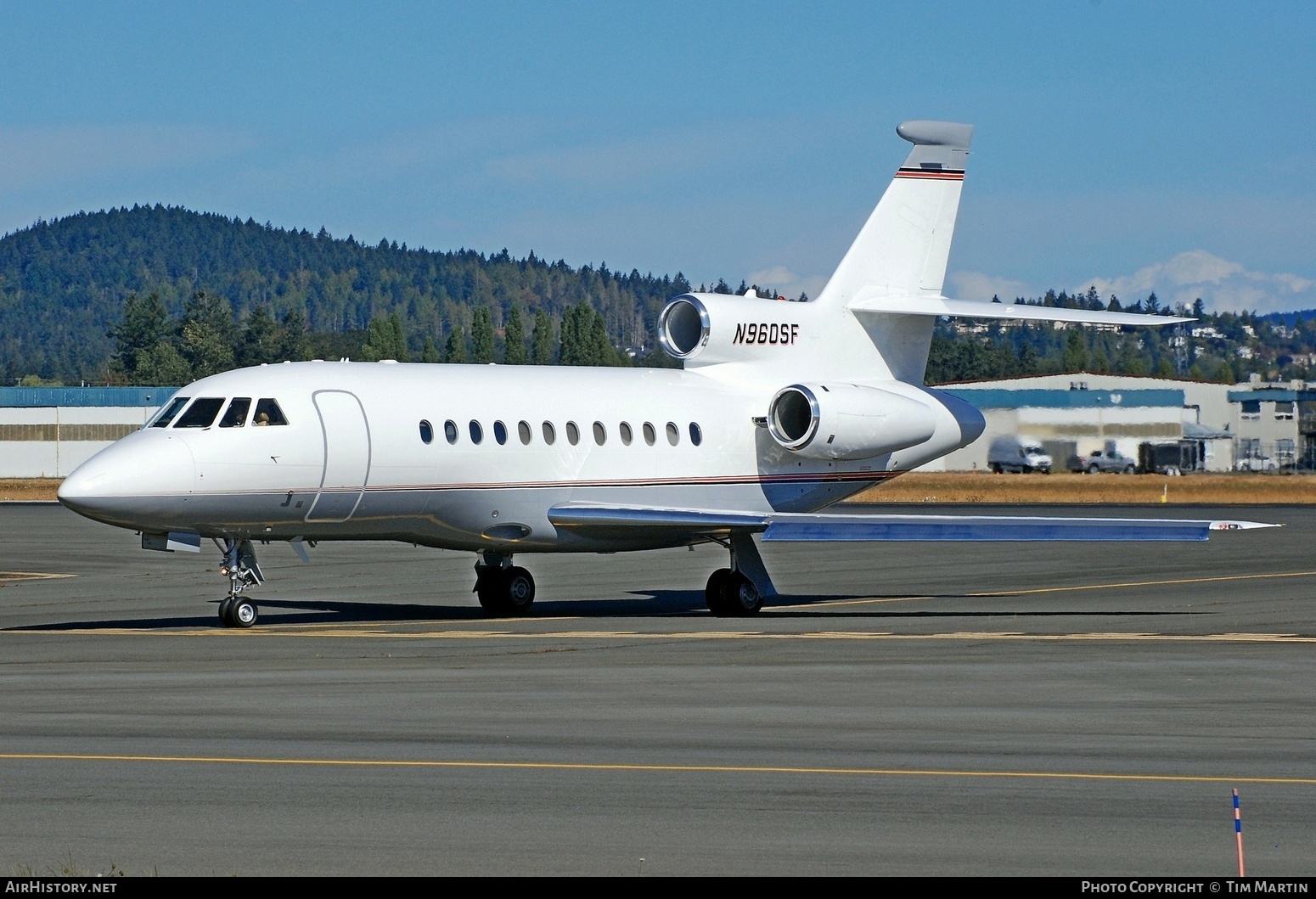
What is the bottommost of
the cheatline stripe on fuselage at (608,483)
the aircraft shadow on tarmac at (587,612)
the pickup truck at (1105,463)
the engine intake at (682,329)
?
the aircraft shadow on tarmac at (587,612)

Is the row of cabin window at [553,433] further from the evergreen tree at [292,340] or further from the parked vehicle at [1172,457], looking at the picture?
the evergreen tree at [292,340]

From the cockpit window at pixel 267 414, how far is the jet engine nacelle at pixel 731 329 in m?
7.44

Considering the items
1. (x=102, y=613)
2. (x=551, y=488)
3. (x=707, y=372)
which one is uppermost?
(x=707, y=372)

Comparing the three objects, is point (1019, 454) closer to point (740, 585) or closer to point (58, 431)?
point (740, 585)

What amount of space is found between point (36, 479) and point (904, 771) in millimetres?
101569

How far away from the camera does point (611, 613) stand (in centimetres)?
2544

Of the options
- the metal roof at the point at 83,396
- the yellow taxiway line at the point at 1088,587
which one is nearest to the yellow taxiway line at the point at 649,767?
the yellow taxiway line at the point at 1088,587

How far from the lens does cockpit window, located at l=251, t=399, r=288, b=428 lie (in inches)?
892

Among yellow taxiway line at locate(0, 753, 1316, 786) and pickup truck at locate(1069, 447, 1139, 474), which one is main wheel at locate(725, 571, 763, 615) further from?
pickup truck at locate(1069, 447, 1139, 474)

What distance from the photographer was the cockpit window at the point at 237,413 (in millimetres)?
22469

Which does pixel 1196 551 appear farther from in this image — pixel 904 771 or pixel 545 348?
pixel 545 348

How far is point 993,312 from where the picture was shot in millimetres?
26781

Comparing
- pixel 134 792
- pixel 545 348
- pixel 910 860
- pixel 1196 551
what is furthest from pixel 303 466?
pixel 545 348

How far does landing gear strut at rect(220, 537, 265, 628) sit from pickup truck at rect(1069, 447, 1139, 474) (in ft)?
184
